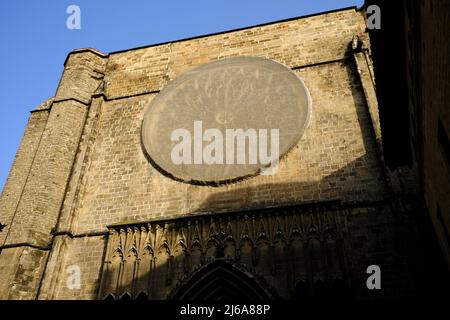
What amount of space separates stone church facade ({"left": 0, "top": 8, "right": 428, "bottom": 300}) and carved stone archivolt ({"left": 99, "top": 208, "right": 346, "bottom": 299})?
19mm

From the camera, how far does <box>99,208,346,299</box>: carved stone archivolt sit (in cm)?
726

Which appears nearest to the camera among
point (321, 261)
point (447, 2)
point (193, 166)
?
point (447, 2)

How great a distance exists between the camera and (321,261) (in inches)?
286

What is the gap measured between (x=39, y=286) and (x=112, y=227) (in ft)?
5.31

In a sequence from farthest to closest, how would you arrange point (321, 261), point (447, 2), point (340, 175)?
point (340, 175) < point (321, 261) < point (447, 2)

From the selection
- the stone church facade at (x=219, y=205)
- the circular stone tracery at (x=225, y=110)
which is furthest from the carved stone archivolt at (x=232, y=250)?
the circular stone tracery at (x=225, y=110)

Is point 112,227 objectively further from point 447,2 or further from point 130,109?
point 447,2

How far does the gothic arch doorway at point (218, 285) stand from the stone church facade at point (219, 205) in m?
0.02

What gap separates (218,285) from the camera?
763 cm

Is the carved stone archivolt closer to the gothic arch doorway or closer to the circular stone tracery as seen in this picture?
the gothic arch doorway

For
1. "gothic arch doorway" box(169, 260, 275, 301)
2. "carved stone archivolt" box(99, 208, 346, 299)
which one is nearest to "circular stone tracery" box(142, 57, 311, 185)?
"carved stone archivolt" box(99, 208, 346, 299)

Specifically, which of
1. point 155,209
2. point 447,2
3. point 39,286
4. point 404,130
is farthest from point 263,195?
point 447,2

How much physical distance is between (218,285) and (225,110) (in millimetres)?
4095
